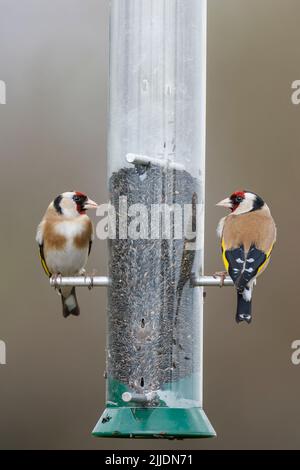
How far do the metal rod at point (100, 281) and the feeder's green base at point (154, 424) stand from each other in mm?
662

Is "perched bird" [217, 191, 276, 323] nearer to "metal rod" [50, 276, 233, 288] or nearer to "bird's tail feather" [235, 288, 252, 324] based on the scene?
"bird's tail feather" [235, 288, 252, 324]

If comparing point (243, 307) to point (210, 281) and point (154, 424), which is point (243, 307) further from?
point (154, 424)

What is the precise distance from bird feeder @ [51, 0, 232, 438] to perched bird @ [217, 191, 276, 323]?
0.69 feet

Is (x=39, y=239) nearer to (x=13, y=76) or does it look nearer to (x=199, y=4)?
(x=199, y=4)

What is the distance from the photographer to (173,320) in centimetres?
781

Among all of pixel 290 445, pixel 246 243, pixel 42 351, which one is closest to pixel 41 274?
pixel 42 351

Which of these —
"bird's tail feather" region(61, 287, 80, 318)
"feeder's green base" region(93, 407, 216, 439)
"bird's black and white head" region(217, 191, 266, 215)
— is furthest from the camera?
"bird's tail feather" region(61, 287, 80, 318)

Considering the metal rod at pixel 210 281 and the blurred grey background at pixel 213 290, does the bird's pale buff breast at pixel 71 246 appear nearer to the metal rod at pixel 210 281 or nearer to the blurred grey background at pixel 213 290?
the metal rod at pixel 210 281

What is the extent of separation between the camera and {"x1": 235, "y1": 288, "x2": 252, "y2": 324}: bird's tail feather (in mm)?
7976

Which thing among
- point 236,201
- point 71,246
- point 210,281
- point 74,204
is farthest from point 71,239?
point 210,281

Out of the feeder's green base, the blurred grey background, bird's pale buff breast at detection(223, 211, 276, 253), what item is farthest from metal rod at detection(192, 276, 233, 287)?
the blurred grey background

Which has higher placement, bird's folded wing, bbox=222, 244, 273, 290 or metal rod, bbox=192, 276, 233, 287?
bird's folded wing, bbox=222, 244, 273, 290

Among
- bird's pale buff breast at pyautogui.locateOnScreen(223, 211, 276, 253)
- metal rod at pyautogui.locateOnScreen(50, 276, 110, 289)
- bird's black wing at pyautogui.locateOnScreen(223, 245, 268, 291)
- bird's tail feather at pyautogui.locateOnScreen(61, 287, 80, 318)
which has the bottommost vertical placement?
bird's tail feather at pyautogui.locateOnScreen(61, 287, 80, 318)

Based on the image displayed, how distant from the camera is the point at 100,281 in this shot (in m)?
8.00
